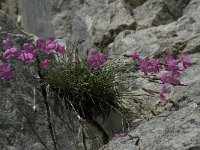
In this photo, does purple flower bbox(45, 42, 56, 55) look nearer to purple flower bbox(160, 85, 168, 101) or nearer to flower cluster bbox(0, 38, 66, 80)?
flower cluster bbox(0, 38, 66, 80)

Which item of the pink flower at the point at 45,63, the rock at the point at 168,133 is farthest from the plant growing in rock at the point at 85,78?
the rock at the point at 168,133

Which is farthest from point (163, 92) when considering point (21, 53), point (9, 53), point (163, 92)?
point (9, 53)

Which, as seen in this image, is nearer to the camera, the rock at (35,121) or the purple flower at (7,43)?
the rock at (35,121)

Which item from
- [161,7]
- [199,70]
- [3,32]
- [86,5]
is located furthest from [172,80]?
[86,5]

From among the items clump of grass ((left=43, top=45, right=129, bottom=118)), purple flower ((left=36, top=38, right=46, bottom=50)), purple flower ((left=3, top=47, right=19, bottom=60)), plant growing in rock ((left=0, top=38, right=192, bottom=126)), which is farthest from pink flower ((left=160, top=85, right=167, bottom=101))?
purple flower ((left=3, top=47, right=19, bottom=60))

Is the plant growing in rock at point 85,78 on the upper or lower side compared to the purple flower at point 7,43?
lower

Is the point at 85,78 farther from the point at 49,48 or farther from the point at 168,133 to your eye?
the point at 168,133

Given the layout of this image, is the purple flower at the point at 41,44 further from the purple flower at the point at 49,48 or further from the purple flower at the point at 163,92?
the purple flower at the point at 163,92

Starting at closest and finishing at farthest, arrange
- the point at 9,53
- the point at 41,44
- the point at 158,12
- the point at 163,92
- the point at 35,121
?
the point at 35,121 → the point at 9,53 → the point at 41,44 → the point at 163,92 → the point at 158,12

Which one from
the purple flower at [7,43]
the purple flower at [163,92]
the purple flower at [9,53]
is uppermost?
the purple flower at [7,43]
